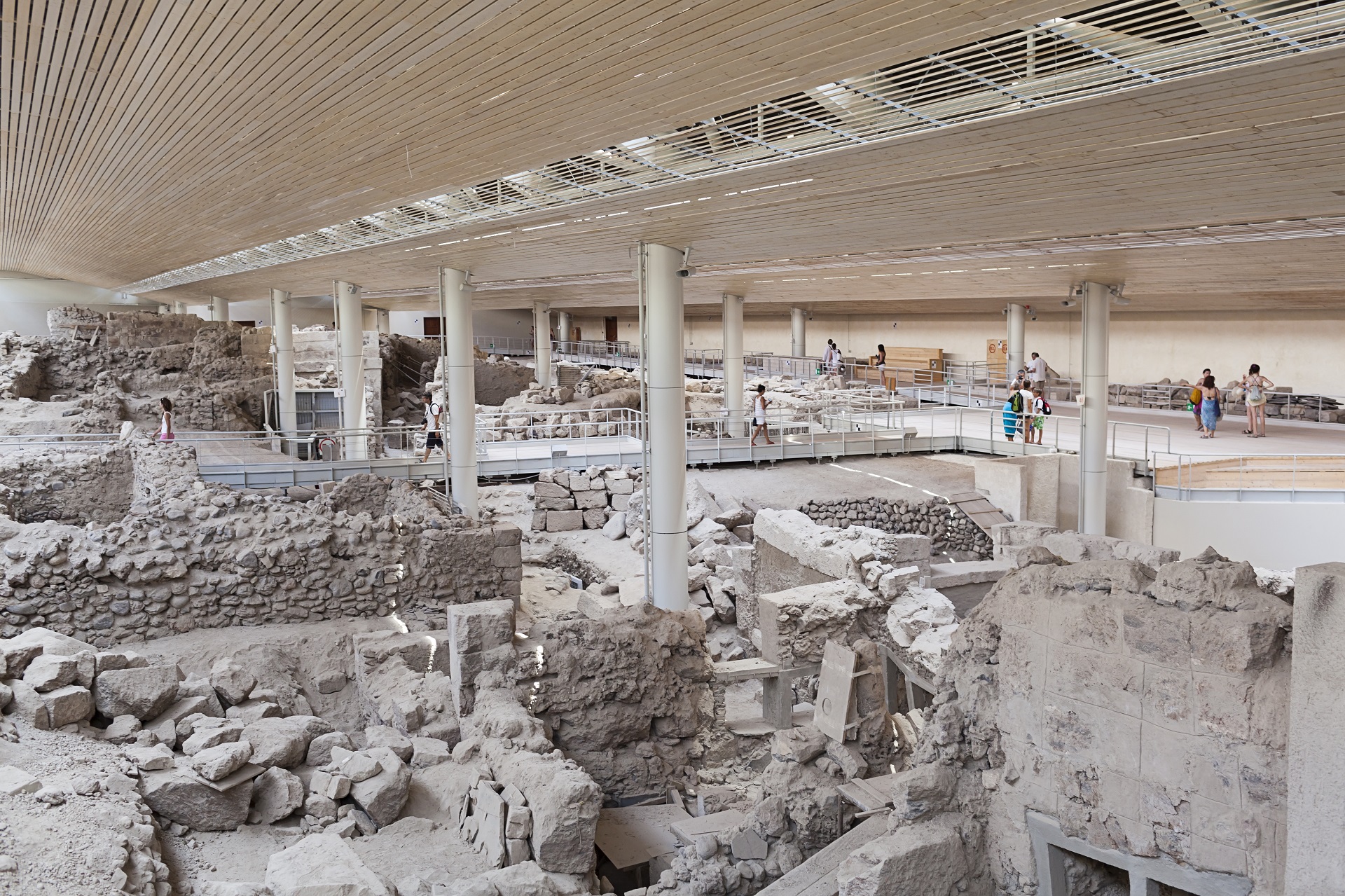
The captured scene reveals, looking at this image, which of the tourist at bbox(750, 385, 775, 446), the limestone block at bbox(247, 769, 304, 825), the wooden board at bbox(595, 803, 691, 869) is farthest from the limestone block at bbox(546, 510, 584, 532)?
the limestone block at bbox(247, 769, 304, 825)

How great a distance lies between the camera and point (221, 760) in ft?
20.7

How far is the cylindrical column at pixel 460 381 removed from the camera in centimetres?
1706

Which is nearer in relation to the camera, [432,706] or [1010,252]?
[432,706]

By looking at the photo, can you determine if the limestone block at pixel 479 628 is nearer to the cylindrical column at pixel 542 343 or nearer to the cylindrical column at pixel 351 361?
the cylindrical column at pixel 351 361

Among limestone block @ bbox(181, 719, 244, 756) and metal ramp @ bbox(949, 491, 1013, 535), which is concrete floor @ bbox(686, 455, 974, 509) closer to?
metal ramp @ bbox(949, 491, 1013, 535)

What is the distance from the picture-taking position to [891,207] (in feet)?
32.8

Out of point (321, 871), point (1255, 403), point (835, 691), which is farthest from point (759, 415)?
point (321, 871)

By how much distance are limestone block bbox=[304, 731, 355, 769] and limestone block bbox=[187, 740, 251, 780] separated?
0.66 metres

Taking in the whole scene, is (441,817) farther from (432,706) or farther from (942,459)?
(942,459)

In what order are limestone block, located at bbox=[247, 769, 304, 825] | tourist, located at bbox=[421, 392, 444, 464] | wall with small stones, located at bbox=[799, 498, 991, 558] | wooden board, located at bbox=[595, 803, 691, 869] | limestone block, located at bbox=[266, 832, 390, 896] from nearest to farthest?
limestone block, located at bbox=[266, 832, 390, 896] → limestone block, located at bbox=[247, 769, 304, 825] → wooden board, located at bbox=[595, 803, 691, 869] → wall with small stones, located at bbox=[799, 498, 991, 558] → tourist, located at bbox=[421, 392, 444, 464]

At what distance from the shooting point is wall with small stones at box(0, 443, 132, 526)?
49.2 feet

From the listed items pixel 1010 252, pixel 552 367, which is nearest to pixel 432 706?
pixel 1010 252

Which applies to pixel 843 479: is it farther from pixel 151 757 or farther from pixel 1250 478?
pixel 151 757

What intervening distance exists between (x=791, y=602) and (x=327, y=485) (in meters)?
8.08
